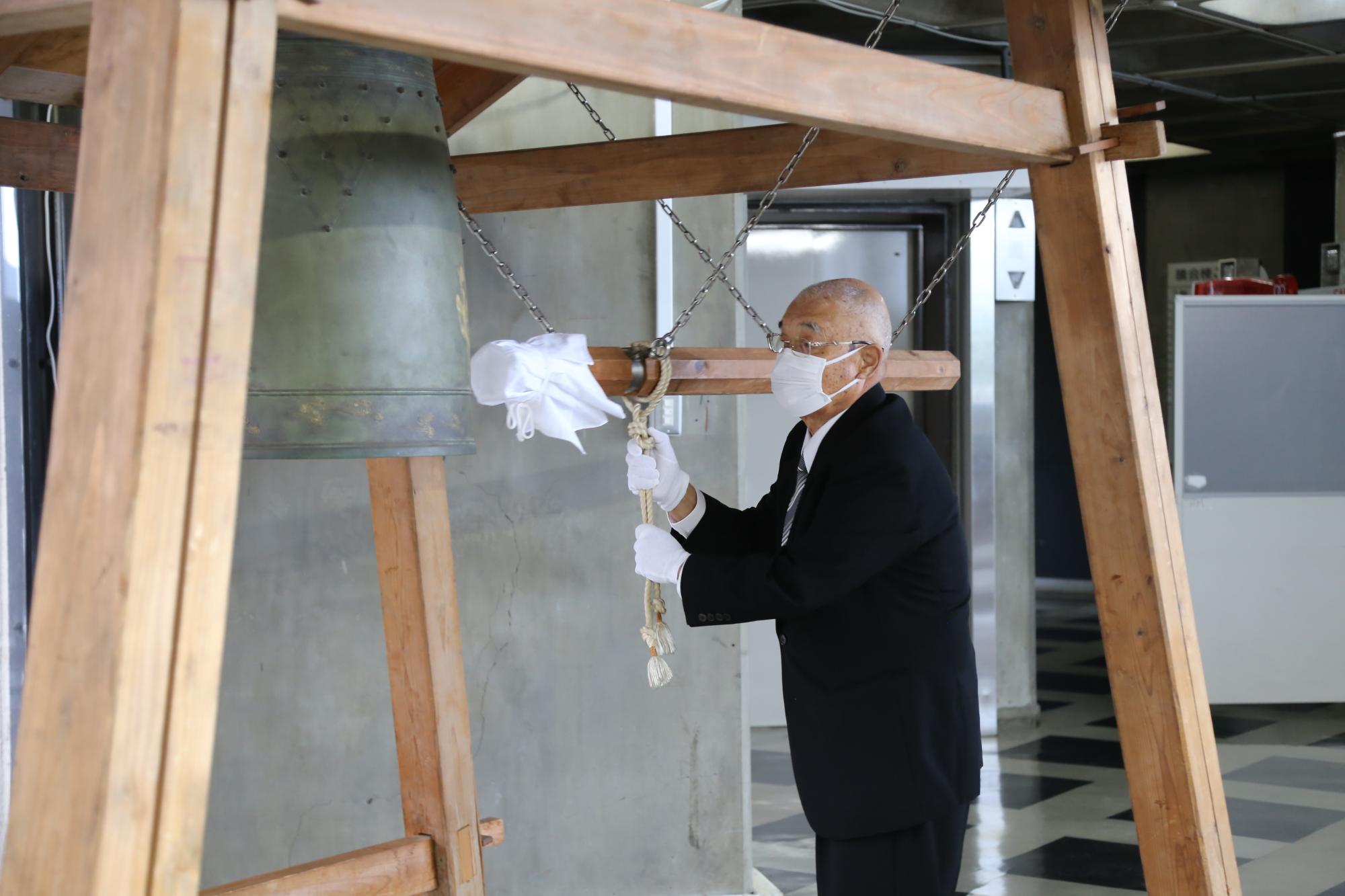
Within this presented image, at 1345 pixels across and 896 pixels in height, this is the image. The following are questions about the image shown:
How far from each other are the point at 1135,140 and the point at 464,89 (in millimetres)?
1443

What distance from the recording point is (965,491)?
21.3ft

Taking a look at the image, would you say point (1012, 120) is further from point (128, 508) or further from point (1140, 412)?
point (128, 508)

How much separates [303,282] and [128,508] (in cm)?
91

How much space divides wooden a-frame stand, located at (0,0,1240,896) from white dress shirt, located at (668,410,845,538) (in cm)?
16

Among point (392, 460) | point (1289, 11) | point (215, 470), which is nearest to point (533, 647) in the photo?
point (392, 460)

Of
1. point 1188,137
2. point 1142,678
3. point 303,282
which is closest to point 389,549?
point 303,282

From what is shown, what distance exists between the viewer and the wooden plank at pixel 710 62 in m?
1.63

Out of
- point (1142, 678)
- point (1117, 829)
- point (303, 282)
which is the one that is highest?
point (303, 282)

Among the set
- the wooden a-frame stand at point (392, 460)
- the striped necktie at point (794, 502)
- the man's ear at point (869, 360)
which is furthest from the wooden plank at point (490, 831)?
the man's ear at point (869, 360)

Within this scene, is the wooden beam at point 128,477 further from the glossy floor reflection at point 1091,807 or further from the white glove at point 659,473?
the glossy floor reflection at point 1091,807

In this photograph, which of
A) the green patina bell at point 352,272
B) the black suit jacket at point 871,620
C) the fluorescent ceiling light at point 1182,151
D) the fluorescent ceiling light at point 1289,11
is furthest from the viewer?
the fluorescent ceiling light at point 1182,151

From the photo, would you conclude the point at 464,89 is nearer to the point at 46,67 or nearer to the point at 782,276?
the point at 46,67

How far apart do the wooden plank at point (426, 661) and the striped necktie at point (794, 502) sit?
733mm

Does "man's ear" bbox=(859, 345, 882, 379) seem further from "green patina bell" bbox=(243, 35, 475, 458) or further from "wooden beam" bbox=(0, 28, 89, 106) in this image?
"wooden beam" bbox=(0, 28, 89, 106)
